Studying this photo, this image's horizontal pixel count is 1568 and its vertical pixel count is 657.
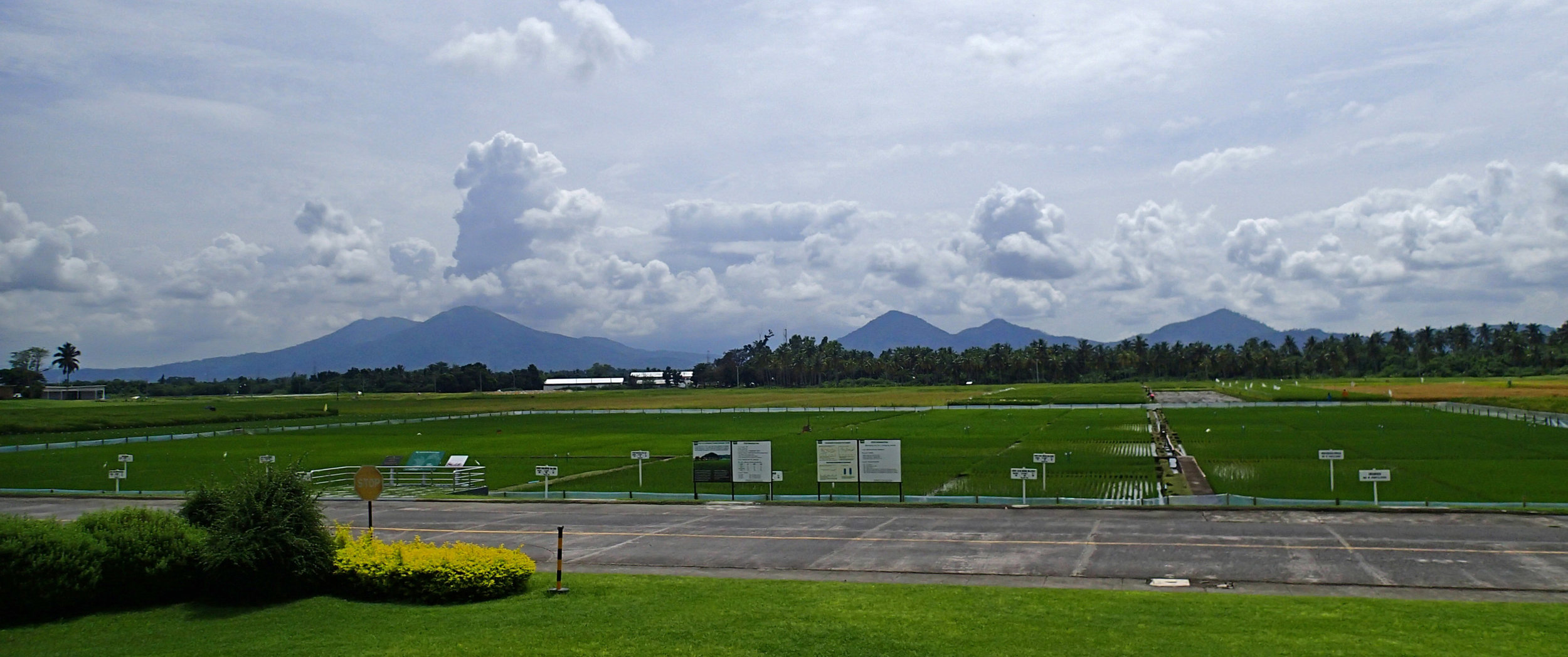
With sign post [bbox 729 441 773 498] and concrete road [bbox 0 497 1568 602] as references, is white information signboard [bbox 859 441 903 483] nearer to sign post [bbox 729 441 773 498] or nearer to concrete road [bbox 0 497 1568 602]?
concrete road [bbox 0 497 1568 602]

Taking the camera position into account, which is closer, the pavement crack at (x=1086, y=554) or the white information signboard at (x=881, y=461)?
the pavement crack at (x=1086, y=554)

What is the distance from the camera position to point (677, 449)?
61.5m

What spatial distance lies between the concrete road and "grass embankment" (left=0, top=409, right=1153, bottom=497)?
697 cm

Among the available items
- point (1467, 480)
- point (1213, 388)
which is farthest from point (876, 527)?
point (1213, 388)

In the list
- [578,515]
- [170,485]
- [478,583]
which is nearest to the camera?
[478,583]

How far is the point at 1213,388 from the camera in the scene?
554 feet

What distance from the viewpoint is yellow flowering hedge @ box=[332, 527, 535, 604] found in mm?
15656

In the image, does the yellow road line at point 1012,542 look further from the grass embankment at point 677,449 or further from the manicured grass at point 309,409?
the manicured grass at point 309,409

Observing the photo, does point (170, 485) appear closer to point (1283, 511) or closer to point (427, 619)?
point (427, 619)

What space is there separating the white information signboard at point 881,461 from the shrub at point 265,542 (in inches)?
763

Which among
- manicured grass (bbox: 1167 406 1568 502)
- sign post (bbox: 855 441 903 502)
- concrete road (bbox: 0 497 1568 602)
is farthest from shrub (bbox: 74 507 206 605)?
manicured grass (bbox: 1167 406 1568 502)

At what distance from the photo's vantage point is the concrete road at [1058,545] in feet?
63.2

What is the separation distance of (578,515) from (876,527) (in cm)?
924

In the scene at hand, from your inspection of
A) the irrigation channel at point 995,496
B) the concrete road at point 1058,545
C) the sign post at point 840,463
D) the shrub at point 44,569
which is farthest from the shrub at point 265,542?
the sign post at point 840,463
